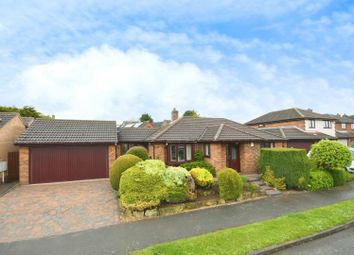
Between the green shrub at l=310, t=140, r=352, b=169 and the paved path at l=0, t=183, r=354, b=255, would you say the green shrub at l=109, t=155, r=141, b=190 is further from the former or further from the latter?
the green shrub at l=310, t=140, r=352, b=169

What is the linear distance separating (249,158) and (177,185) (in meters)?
8.42

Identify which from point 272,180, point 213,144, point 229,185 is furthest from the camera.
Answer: point 213,144

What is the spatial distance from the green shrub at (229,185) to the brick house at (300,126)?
15936 millimetres

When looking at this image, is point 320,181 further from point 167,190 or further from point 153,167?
point 153,167

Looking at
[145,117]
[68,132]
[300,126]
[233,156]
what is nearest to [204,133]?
[233,156]

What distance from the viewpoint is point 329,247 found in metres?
6.04

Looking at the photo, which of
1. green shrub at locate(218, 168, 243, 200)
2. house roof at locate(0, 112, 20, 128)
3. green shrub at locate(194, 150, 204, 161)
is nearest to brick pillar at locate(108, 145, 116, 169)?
green shrub at locate(194, 150, 204, 161)

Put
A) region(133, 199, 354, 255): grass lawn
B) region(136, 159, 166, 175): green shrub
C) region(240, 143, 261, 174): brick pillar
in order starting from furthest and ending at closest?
region(240, 143, 261, 174): brick pillar < region(136, 159, 166, 175): green shrub < region(133, 199, 354, 255): grass lawn

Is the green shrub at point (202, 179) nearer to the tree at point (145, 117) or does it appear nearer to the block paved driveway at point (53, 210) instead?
the block paved driveway at point (53, 210)

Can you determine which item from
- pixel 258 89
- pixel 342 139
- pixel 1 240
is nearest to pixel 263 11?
pixel 258 89

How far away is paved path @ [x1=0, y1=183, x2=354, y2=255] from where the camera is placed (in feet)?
20.8

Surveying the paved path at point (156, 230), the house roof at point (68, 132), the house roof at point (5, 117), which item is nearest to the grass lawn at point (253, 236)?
the paved path at point (156, 230)

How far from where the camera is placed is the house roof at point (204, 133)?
634 inches

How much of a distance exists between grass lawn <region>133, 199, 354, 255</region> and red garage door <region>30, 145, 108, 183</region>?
1177 cm
